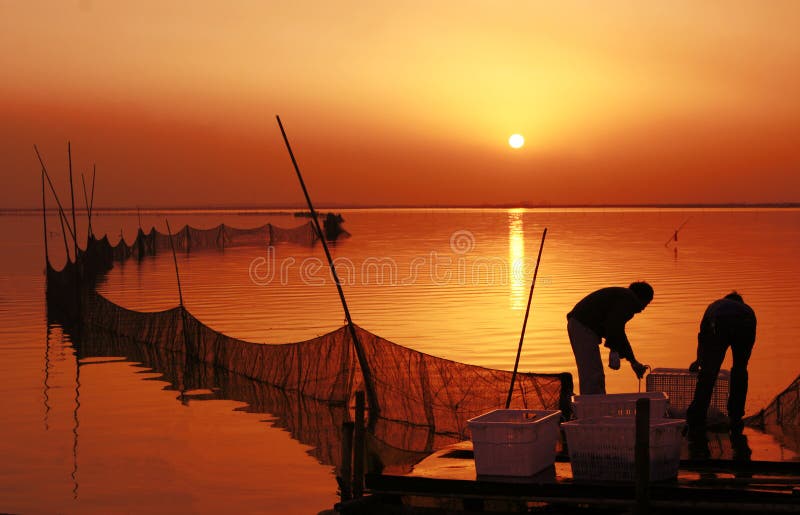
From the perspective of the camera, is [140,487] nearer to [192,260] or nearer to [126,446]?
[126,446]

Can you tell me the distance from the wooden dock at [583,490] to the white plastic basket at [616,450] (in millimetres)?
126

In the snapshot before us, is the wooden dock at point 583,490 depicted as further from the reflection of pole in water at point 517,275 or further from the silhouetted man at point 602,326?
the reflection of pole in water at point 517,275

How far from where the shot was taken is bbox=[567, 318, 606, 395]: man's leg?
11.1 meters

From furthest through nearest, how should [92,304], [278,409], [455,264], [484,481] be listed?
[455,264] < [92,304] < [278,409] < [484,481]

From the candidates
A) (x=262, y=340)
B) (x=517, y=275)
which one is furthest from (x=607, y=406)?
(x=517, y=275)

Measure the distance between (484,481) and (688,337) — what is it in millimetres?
14939

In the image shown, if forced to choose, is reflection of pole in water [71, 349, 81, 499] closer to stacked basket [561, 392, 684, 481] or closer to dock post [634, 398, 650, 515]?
stacked basket [561, 392, 684, 481]

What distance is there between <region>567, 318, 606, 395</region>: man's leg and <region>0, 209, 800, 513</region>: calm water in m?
2.93

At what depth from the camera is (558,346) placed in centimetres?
2122

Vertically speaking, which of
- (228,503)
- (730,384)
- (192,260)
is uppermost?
(192,260)

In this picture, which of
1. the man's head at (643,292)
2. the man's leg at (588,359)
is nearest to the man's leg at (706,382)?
the man's head at (643,292)

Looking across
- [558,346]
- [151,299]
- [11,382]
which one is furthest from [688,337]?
[151,299]

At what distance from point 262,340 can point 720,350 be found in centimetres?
1395

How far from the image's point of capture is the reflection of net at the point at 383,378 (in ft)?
41.7
